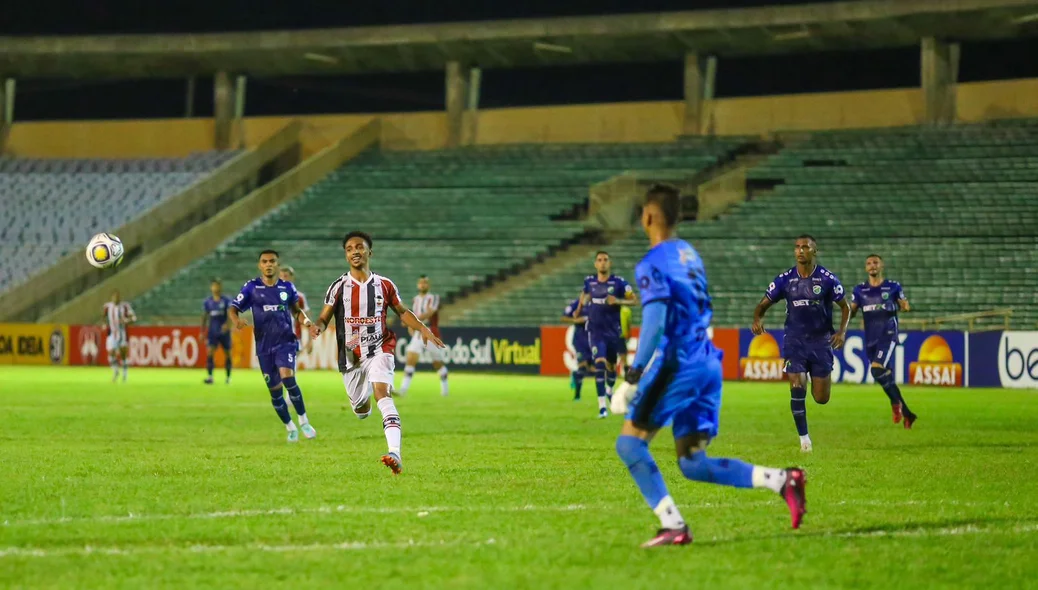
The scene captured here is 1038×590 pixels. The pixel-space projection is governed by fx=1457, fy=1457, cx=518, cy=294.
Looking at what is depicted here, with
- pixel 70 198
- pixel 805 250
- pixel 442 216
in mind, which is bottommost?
pixel 805 250

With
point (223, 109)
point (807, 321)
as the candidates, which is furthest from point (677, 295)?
point (223, 109)

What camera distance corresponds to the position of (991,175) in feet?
150

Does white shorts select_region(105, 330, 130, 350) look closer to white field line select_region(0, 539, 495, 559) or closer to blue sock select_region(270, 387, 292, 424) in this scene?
blue sock select_region(270, 387, 292, 424)

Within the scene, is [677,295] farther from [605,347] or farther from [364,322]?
[605,347]

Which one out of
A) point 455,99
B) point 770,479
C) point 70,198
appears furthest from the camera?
point 455,99

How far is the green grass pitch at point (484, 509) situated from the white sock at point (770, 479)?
A: 360 mm

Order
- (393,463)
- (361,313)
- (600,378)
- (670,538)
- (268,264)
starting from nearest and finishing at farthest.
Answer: (670,538) < (393,463) < (361,313) < (268,264) < (600,378)

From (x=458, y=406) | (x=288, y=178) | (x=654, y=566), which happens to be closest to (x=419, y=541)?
(x=654, y=566)

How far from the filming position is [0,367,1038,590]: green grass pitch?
7.94 m

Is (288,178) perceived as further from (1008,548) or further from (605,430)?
(1008,548)

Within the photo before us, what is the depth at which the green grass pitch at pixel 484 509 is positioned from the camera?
794cm

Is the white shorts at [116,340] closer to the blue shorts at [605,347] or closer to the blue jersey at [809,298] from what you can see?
the blue shorts at [605,347]

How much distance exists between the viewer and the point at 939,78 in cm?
4897

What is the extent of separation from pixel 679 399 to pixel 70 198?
167 feet
